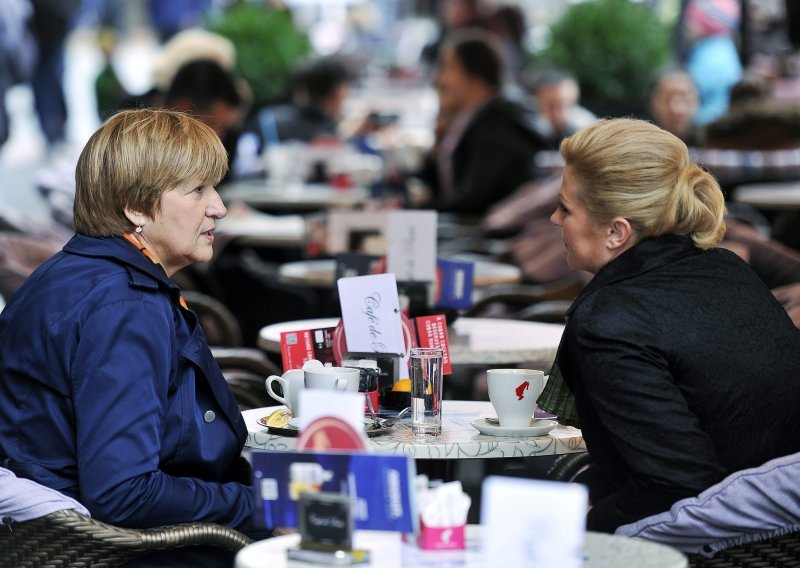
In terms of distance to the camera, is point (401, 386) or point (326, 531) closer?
point (326, 531)

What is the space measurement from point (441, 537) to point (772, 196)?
639cm

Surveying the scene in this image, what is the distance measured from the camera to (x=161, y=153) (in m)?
2.61

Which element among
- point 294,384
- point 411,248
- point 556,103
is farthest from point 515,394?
point 556,103

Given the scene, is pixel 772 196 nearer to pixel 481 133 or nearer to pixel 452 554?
pixel 481 133

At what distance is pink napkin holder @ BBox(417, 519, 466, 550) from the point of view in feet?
6.54

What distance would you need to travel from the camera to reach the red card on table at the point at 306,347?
3.02 metres

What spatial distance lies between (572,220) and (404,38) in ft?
56.7

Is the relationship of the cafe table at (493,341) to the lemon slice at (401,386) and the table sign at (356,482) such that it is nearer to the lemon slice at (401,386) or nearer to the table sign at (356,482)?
the lemon slice at (401,386)

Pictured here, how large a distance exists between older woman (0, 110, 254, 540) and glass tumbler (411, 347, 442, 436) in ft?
1.20

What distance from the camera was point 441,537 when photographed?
200 centimetres

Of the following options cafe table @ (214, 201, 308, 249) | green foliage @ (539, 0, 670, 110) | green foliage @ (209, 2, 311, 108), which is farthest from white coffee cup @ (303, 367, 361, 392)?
green foliage @ (209, 2, 311, 108)

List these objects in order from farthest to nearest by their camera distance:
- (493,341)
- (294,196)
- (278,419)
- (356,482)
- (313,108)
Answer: (313,108)
(294,196)
(493,341)
(278,419)
(356,482)

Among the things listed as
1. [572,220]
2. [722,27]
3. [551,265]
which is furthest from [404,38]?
[572,220]

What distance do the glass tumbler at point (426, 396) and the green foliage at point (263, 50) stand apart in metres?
10.8
